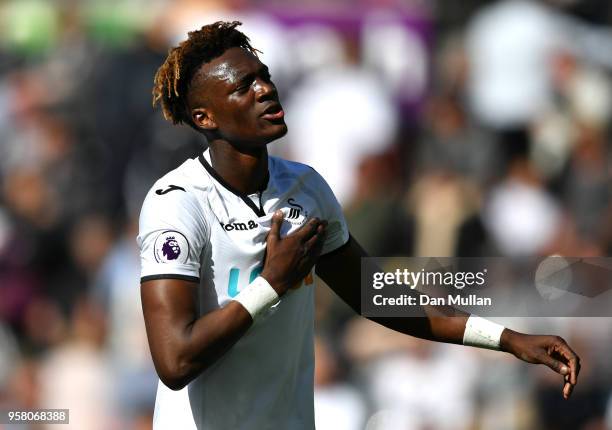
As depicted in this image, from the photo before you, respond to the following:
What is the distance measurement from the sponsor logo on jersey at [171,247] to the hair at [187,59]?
0.59 metres

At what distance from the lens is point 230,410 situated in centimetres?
458

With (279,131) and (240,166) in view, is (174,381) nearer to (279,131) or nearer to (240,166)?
(240,166)

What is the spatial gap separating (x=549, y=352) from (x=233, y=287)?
1.22 m

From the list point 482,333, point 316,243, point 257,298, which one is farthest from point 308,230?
point 482,333

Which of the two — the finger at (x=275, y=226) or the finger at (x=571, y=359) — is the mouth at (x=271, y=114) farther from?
the finger at (x=571, y=359)

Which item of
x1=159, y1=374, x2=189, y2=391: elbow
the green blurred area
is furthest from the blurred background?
x1=159, y1=374, x2=189, y2=391: elbow

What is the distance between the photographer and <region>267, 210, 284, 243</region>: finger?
14.5ft

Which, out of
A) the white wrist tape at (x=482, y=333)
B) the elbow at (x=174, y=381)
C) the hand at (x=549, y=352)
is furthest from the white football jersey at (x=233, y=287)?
the hand at (x=549, y=352)

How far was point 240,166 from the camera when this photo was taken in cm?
466

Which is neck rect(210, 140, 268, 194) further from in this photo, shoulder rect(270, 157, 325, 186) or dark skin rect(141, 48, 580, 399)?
shoulder rect(270, 157, 325, 186)

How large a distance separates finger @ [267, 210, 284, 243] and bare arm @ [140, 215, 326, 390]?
3.2 inches

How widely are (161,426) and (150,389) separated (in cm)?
373

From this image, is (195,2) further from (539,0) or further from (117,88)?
(539,0)

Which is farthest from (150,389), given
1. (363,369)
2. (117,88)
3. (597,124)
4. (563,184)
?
(597,124)
